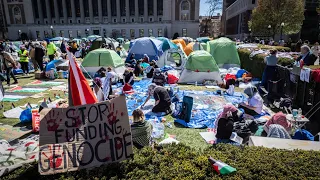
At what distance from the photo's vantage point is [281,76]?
8773mm

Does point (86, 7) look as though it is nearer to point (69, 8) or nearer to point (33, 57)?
point (69, 8)

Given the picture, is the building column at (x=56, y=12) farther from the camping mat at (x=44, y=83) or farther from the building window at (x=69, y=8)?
the camping mat at (x=44, y=83)

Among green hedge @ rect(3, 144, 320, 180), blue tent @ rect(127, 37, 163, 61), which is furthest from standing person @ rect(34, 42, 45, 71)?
green hedge @ rect(3, 144, 320, 180)

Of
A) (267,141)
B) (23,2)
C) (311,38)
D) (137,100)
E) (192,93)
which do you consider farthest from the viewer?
(23,2)

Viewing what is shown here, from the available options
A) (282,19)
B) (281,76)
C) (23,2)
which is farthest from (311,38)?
(23,2)

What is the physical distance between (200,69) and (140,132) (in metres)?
7.42

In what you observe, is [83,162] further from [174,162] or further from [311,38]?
[311,38]

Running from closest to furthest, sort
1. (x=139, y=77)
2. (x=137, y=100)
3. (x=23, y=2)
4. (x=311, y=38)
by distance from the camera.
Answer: (x=137, y=100)
(x=139, y=77)
(x=311, y=38)
(x=23, y=2)

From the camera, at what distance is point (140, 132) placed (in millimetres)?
4457

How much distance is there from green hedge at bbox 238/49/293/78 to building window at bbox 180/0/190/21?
175ft

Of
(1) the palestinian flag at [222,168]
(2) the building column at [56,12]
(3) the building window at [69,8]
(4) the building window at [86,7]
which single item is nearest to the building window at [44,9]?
(2) the building column at [56,12]

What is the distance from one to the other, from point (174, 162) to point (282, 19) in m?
34.9

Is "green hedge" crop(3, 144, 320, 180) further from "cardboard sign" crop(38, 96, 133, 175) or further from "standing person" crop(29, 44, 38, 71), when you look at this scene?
"standing person" crop(29, 44, 38, 71)

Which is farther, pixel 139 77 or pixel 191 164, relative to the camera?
pixel 139 77
